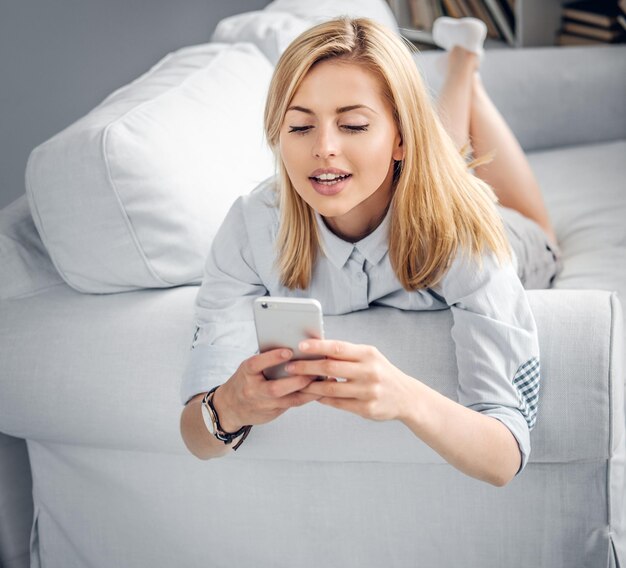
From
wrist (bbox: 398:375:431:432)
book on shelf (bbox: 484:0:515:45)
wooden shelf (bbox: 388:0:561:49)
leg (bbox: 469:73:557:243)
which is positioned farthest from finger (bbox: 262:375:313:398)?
book on shelf (bbox: 484:0:515:45)

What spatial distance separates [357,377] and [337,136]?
1.01ft

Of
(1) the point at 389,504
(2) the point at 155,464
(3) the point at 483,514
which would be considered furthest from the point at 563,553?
(2) the point at 155,464

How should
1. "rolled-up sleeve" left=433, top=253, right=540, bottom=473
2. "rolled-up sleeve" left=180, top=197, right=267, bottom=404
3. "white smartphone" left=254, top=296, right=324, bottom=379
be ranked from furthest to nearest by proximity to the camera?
"rolled-up sleeve" left=180, top=197, right=267, bottom=404
"rolled-up sleeve" left=433, top=253, right=540, bottom=473
"white smartphone" left=254, top=296, right=324, bottom=379

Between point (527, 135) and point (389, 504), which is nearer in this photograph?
point (389, 504)

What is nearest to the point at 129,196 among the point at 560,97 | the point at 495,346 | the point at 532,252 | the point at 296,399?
the point at 296,399

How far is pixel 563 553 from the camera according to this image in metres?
1.07

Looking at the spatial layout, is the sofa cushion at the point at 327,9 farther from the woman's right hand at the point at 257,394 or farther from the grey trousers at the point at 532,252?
the woman's right hand at the point at 257,394

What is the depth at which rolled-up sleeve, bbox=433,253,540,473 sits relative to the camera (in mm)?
983

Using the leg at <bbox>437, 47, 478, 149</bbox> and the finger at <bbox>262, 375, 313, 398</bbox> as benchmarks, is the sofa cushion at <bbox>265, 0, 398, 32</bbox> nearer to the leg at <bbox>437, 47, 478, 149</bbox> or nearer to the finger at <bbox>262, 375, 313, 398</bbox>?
the leg at <bbox>437, 47, 478, 149</bbox>

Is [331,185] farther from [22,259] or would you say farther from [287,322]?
[22,259]

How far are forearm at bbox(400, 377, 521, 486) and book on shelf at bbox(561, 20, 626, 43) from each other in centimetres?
216

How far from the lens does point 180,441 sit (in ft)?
3.76

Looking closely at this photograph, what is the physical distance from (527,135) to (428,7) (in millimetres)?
1050

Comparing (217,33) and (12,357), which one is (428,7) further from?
(12,357)
